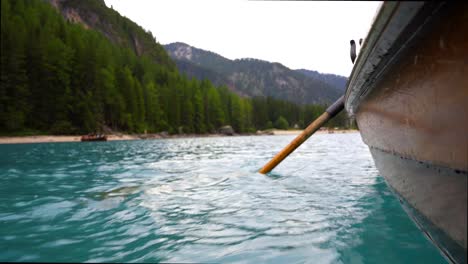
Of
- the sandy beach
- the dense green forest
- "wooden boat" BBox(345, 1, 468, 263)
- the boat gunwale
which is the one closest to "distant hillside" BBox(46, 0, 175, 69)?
the dense green forest

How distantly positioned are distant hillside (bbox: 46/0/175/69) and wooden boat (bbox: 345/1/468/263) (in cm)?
10513

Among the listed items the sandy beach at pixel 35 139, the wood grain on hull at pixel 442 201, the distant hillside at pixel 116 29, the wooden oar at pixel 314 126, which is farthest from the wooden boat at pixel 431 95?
the distant hillside at pixel 116 29

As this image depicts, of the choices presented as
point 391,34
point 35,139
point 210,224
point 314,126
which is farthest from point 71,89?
point 391,34

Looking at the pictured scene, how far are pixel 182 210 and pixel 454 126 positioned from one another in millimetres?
3287

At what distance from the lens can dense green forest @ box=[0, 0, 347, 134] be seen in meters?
35.2

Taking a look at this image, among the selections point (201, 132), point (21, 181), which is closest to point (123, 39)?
point (201, 132)

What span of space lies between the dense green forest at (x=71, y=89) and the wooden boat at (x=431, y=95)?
4235 centimetres

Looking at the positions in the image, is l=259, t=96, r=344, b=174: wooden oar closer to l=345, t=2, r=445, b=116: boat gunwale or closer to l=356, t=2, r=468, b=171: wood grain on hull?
l=345, t=2, r=445, b=116: boat gunwale

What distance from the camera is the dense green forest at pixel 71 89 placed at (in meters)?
35.2

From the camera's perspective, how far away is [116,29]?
10669 cm

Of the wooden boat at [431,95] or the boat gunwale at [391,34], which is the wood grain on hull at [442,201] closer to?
the wooden boat at [431,95]

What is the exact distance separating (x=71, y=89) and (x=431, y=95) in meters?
49.4

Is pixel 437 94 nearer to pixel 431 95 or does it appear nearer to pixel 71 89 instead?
pixel 431 95

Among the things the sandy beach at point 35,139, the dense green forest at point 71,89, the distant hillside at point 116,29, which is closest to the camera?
the sandy beach at point 35,139
